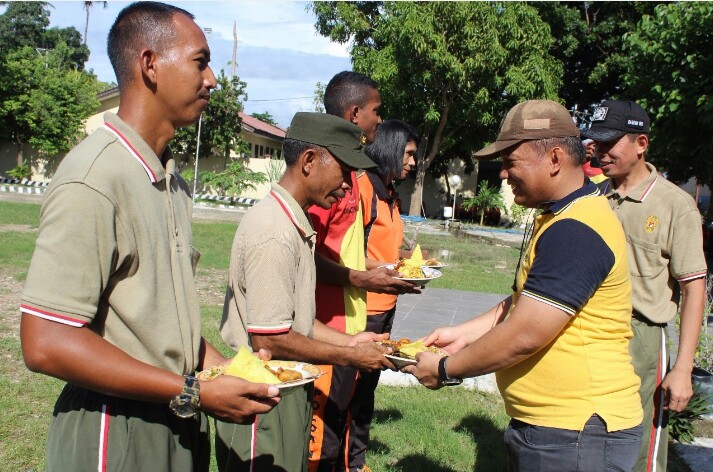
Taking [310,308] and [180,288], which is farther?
[310,308]

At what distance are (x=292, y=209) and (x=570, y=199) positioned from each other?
1.16m

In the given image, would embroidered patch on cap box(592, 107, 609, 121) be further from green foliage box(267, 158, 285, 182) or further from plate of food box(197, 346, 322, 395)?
green foliage box(267, 158, 285, 182)

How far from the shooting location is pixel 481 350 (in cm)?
254

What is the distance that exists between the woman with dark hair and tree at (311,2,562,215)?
19733 millimetres

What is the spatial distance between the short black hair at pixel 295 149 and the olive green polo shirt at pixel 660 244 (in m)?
1.90

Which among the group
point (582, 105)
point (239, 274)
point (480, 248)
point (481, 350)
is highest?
point (582, 105)

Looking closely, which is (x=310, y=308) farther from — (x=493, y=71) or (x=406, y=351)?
(x=493, y=71)

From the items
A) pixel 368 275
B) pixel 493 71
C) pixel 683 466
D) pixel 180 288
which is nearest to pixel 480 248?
pixel 493 71

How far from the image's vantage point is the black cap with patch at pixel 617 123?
3725 mm

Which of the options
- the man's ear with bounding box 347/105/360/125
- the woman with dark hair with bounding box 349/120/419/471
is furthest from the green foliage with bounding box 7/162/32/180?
the man's ear with bounding box 347/105/360/125

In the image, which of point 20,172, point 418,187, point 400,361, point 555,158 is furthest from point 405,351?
point 20,172

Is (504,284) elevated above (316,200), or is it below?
below

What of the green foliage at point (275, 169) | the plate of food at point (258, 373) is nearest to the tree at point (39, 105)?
the green foliage at point (275, 169)

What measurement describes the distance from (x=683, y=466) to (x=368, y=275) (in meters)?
2.91
